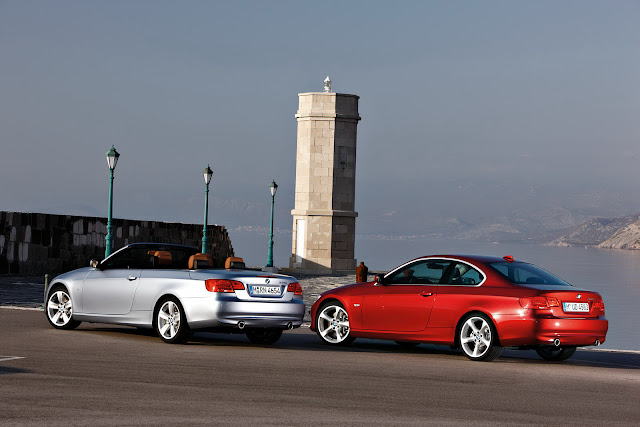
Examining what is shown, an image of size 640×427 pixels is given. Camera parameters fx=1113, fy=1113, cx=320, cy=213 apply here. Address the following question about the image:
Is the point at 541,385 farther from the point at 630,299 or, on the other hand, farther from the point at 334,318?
the point at 630,299

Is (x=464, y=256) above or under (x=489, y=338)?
above

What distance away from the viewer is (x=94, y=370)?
37.2ft

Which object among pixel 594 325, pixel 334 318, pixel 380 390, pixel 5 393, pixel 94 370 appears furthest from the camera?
pixel 334 318

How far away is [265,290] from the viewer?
14742 mm

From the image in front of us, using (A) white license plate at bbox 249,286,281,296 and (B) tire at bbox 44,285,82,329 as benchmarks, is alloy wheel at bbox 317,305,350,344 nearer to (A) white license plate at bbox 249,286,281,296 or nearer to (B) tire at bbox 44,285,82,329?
(A) white license plate at bbox 249,286,281,296

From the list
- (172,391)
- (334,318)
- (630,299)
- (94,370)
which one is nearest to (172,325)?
(334,318)

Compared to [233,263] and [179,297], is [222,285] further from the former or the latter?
[233,263]

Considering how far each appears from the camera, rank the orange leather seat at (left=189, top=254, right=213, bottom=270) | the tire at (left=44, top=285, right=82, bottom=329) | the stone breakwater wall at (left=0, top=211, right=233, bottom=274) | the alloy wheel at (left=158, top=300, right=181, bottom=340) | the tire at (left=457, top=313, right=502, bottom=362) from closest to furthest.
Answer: the tire at (left=457, top=313, right=502, bottom=362) → the alloy wheel at (left=158, top=300, right=181, bottom=340) → the orange leather seat at (left=189, top=254, right=213, bottom=270) → the tire at (left=44, top=285, right=82, bottom=329) → the stone breakwater wall at (left=0, top=211, right=233, bottom=274)

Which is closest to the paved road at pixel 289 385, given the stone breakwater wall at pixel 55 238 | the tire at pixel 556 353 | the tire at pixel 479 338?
the tire at pixel 556 353

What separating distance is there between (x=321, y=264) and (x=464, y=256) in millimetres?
29719

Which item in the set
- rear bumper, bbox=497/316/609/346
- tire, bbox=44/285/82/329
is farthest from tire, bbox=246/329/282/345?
rear bumper, bbox=497/316/609/346

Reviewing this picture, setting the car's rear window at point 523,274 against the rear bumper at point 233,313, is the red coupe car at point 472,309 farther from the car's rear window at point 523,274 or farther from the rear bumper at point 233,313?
the rear bumper at point 233,313

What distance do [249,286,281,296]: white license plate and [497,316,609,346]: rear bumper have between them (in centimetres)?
305

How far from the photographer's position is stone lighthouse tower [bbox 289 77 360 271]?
4372cm
